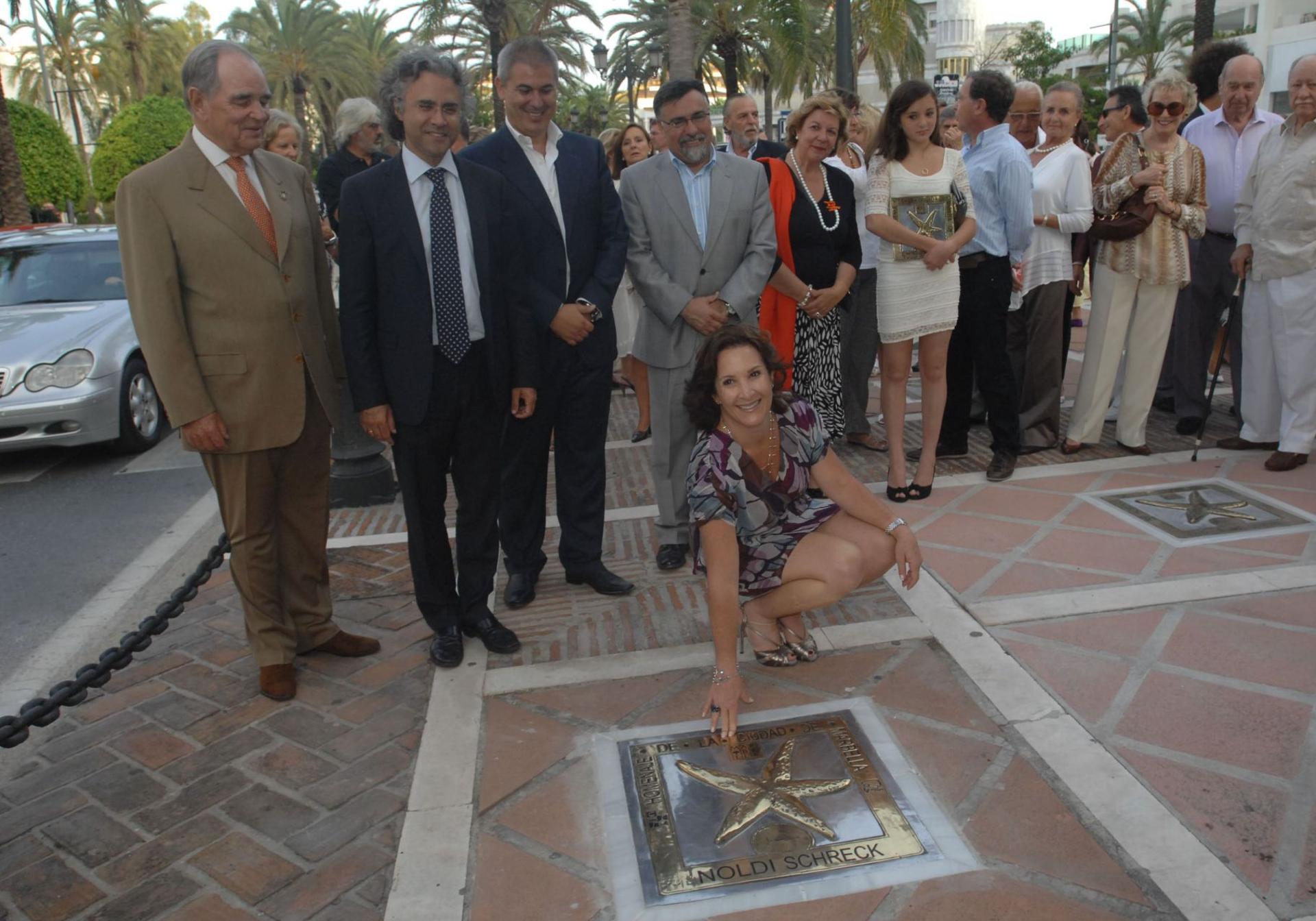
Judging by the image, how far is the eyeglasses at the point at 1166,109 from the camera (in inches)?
212

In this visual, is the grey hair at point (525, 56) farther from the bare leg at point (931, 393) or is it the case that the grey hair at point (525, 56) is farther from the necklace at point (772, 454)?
the bare leg at point (931, 393)

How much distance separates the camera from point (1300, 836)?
252 centimetres

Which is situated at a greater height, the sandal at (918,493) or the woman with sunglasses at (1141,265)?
the woman with sunglasses at (1141,265)

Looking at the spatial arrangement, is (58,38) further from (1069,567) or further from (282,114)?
(1069,567)

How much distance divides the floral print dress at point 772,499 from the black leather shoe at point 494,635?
0.86 metres

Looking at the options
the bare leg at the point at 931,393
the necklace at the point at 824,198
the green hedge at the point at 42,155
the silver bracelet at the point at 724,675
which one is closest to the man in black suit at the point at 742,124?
the necklace at the point at 824,198

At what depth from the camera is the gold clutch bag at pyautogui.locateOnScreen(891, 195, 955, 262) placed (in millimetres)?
4973

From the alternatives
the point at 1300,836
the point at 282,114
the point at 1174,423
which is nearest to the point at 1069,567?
the point at 1300,836

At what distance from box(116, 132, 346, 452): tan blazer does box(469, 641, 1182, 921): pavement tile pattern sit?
4.32 feet

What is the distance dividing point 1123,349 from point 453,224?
428 cm

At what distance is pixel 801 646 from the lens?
11.7 feet

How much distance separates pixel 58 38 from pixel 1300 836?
5164cm

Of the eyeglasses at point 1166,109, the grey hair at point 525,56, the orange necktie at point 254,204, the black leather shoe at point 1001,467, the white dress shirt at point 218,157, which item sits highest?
the grey hair at point 525,56

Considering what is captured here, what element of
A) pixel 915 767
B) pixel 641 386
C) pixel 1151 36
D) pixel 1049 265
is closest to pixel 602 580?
pixel 915 767
